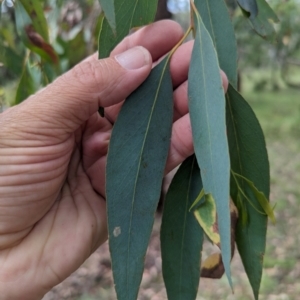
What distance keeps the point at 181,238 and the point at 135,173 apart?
0.15 m

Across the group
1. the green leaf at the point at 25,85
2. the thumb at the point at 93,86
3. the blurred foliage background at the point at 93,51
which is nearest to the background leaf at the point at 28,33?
the blurred foliage background at the point at 93,51

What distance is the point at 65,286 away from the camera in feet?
5.89

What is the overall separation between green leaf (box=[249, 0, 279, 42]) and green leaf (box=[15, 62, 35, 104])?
664 mm

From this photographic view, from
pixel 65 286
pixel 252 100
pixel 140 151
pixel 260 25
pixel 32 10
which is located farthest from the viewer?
pixel 252 100

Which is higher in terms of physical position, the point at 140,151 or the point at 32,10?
the point at 32,10

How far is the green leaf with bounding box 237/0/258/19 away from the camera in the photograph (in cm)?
Result: 61

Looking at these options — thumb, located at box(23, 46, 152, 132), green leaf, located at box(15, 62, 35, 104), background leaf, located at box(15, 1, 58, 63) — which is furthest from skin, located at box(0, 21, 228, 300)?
green leaf, located at box(15, 62, 35, 104)

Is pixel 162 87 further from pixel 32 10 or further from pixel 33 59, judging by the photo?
pixel 33 59

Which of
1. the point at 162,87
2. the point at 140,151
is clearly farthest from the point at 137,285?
the point at 162,87

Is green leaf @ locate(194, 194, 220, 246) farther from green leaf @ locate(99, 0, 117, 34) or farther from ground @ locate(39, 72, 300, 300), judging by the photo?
ground @ locate(39, 72, 300, 300)

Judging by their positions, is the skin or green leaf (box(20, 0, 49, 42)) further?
green leaf (box(20, 0, 49, 42))

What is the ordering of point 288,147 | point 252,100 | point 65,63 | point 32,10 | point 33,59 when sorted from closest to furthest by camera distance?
point 32,10, point 33,59, point 65,63, point 288,147, point 252,100

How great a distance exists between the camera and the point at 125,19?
0.65m

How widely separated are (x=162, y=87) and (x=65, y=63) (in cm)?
78
